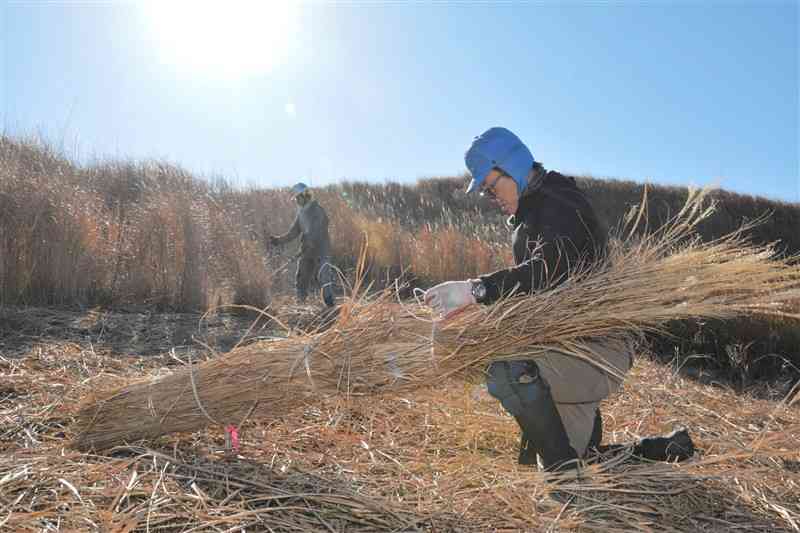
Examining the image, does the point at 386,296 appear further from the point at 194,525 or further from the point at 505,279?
the point at 194,525

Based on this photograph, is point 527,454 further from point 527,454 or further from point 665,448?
point 665,448

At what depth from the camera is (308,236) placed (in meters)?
6.57

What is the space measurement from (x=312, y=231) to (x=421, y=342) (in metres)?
4.67

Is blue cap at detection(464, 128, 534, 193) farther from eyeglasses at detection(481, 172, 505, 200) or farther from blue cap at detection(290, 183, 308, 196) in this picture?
blue cap at detection(290, 183, 308, 196)

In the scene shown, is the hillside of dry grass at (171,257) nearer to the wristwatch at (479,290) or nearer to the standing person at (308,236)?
the standing person at (308,236)

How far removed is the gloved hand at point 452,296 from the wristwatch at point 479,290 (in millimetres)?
12

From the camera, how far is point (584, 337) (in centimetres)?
211

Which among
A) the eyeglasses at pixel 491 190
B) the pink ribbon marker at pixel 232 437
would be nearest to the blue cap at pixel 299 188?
the eyeglasses at pixel 491 190

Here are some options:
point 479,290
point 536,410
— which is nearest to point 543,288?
point 479,290

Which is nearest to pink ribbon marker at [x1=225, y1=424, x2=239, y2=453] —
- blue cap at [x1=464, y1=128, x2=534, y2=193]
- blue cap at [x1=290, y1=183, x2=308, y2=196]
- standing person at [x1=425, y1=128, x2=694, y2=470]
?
standing person at [x1=425, y1=128, x2=694, y2=470]

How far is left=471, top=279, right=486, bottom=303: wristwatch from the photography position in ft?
6.66

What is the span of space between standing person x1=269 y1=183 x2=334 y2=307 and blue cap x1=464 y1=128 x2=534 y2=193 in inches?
167

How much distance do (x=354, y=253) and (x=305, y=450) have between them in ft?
22.0

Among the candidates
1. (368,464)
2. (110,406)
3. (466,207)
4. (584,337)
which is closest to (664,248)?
(584,337)
